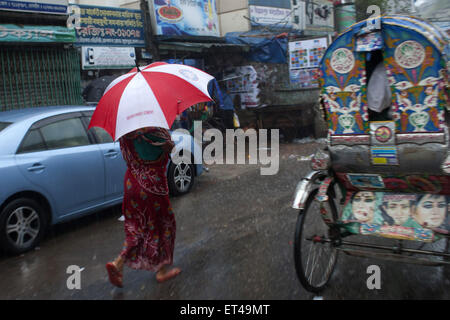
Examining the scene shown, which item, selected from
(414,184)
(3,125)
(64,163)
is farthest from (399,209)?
(3,125)

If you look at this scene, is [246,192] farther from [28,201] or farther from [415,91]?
[415,91]

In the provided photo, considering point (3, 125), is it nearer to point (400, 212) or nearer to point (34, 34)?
point (400, 212)

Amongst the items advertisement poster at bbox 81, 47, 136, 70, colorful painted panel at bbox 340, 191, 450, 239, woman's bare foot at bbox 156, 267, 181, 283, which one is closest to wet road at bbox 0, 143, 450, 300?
woman's bare foot at bbox 156, 267, 181, 283

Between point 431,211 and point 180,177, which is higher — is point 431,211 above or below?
above

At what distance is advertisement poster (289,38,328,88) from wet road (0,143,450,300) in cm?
732

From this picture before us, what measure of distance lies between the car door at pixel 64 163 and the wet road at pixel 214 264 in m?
0.49

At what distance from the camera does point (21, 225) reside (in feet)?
16.3

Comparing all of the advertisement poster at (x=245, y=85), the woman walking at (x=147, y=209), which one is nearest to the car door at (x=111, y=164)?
the woman walking at (x=147, y=209)

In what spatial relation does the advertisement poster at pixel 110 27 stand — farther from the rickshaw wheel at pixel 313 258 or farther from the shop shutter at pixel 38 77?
the rickshaw wheel at pixel 313 258

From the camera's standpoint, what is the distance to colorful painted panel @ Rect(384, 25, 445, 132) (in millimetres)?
3119

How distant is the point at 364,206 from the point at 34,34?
26.4 ft

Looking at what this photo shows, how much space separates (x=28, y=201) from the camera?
500 cm

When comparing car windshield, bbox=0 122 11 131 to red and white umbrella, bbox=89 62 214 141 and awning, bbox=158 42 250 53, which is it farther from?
awning, bbox=158 42 250 53

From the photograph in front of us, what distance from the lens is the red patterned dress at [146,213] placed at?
3.93m
